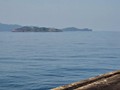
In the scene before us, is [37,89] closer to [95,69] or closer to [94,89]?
[95,69]

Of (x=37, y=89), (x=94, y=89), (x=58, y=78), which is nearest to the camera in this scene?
(x=94, y=89)

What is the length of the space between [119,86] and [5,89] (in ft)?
69.5

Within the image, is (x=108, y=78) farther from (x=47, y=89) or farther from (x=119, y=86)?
(x=47, y=89)

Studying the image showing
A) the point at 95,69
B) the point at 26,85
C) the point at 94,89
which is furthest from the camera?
the point at 95,69

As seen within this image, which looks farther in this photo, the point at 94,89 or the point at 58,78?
the point at 58,78

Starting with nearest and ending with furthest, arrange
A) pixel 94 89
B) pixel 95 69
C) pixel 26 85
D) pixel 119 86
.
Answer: pixel 94 89, pixel 119 86, pixel 26 85, pixel 95 69

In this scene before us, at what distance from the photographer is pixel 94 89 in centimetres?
448

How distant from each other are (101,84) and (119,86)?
0.37m

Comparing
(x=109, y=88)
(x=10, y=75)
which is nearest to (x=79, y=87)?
(x=109, y=88)

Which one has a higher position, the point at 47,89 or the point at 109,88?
the point at 109,88

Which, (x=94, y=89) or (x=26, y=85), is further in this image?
(x=26, y=85)

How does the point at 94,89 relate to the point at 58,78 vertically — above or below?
above

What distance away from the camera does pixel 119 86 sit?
4855mm

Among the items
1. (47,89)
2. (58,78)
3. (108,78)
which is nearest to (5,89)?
(47,89)
